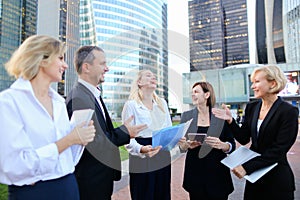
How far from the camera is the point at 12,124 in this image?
0.97 m

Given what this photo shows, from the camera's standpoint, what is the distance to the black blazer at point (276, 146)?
5.89ft

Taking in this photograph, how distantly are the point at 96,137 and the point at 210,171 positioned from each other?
1276mm

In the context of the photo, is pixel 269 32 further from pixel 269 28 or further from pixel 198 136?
pixel 198 136

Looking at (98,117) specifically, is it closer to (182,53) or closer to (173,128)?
(173,128)

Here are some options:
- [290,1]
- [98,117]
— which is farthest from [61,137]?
[290,1]

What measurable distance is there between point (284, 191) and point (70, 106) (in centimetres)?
184

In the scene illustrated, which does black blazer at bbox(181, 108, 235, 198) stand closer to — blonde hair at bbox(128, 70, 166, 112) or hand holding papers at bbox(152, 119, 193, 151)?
hand holding papers at bbox(152, 119, 193, 151)

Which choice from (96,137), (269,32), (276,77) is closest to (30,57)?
(96,137)

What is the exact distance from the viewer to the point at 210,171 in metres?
2.19

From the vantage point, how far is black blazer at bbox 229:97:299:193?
1.80 metres

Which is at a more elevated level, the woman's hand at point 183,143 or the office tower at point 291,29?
the office tower at point 291,29

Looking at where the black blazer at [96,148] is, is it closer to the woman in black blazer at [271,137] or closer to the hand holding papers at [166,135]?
the hand holding papers at [166,135]

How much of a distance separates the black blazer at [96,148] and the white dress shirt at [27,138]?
0.35 metres

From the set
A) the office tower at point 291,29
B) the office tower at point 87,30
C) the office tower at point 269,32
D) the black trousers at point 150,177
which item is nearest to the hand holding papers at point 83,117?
the black trousers at point 150,177
